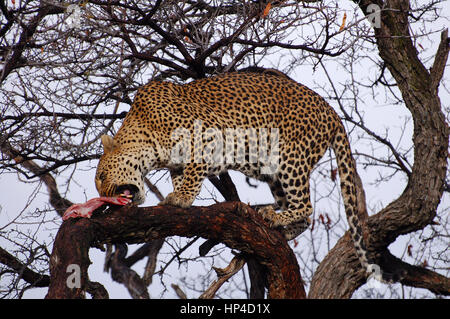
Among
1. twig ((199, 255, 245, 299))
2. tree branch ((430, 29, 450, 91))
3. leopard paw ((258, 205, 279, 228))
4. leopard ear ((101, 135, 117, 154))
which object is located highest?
tree branch ((430, 29, 450, 91))

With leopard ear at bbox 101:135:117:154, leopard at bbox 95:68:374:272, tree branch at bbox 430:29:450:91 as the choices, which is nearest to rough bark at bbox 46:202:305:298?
leopard at bbox 95:68:374:272

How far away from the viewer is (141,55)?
7.85m

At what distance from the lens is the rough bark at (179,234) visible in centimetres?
526

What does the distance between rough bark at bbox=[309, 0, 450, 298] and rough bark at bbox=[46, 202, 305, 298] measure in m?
0.97

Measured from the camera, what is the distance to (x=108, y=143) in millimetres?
6801

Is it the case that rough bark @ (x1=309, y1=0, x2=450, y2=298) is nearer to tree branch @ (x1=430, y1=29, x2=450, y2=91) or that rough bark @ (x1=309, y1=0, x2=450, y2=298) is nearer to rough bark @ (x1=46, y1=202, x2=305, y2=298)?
tree branch @ (x1=430, y1=29, x2=450, y2=91)

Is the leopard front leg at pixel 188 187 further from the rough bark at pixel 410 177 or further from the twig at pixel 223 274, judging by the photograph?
the rough bark at pixel 410 177

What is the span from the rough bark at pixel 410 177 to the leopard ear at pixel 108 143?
11.0ft

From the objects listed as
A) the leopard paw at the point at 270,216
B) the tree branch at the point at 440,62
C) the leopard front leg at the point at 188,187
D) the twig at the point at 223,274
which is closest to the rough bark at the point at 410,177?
the tree branch at the point at 440,62

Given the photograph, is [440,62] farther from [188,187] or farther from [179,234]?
[179,234]

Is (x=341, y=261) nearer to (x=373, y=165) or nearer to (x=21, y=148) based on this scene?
(x=373, y=165)

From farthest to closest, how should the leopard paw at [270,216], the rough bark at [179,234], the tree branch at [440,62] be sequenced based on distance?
the tree branch at [440,62] < the leopard paw at [270,216] < the rough bark at [179,234]

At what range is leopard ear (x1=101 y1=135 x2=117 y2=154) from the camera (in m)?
6.76
